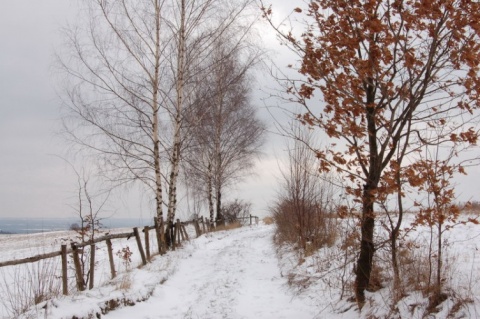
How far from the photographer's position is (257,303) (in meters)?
6.60

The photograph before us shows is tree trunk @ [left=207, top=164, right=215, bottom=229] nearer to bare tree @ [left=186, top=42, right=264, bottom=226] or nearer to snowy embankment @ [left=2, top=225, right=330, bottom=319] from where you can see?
bare tree @ [left=186, top=42, right=264, bottom=226]

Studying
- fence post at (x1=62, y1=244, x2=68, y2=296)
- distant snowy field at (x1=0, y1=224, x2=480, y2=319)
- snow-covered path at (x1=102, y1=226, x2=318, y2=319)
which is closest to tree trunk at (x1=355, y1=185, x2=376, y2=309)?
distant snowy field at (x1=0, y1=224, x2=480, y2=319)

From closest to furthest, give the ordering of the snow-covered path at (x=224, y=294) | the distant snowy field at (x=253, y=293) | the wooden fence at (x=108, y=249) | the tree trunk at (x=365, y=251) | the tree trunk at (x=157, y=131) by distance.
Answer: the distant snowy field at (x=253, y=293) < the tree trunk at (x=365, y=251) < the snow-covered path at (x=224, y=294) < the wooden fence at (x=108, y=249) < the tree trunk at (x=157, y=131)

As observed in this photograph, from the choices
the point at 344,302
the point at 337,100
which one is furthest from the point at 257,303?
the point at 337,100

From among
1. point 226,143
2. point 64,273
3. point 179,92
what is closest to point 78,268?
point 64,273

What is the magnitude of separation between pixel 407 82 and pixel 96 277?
7.88 metres

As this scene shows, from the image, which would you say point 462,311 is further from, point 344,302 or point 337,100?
point 337,100

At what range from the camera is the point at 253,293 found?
7242 millimetres

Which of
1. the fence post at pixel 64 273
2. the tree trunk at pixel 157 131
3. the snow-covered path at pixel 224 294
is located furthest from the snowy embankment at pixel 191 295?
the tree trunk at pixel 157 131

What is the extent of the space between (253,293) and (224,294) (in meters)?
0.51

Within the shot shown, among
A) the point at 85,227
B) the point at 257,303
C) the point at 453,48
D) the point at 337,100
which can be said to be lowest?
A: the point at 257,303

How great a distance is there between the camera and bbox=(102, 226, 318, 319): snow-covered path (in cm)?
604

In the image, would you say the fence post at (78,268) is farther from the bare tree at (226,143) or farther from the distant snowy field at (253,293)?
the bare tree at (226,143)

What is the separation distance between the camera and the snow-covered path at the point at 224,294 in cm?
604
